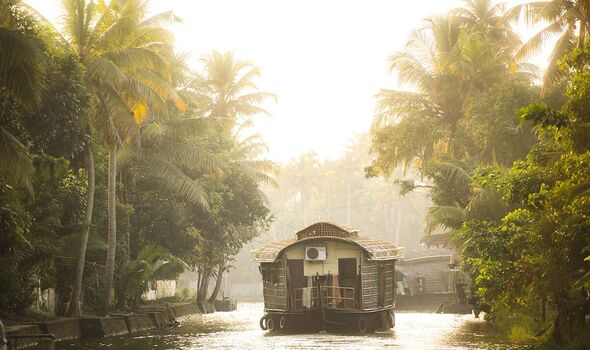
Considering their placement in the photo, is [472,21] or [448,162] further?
[472,21]

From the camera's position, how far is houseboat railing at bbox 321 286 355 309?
910 inches

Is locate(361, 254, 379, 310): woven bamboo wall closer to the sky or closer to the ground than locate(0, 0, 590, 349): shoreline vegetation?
closer to the ground

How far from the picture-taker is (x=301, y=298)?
2433 cm

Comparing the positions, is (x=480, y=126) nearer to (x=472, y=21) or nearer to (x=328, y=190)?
(x=472, y=21)

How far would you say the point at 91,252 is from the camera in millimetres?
25250

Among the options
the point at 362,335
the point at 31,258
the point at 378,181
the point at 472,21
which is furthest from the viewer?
the point at 378,181

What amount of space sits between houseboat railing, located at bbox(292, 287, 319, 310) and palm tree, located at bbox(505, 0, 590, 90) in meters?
9.23

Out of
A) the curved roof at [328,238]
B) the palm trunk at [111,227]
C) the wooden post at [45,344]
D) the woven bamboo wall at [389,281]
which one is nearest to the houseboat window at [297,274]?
the curved roof at [328,238]

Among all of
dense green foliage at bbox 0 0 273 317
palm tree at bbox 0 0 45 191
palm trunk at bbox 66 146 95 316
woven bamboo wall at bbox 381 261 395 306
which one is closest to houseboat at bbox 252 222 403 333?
woven bamboo wall at bbox 381 261 395 306

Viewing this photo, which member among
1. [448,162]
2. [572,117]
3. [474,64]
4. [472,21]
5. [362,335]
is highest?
[472,21]

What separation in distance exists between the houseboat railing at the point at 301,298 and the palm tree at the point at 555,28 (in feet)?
30.3

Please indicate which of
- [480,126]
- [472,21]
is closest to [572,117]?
[480,126]

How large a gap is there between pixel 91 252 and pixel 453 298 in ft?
73.5

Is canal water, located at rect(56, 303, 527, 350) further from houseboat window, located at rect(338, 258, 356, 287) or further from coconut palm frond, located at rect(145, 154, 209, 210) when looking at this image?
coconut palm frond, located at rect(145, 154, 209, 210)
